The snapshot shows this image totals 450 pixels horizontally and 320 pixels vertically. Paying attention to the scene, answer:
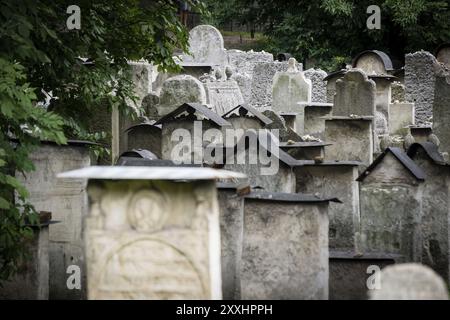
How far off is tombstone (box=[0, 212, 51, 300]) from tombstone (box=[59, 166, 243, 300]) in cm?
300

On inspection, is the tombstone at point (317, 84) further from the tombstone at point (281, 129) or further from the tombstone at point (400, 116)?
the tombstone at point (281, 129)

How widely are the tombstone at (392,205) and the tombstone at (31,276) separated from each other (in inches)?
131

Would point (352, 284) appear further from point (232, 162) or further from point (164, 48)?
point (164, 48)

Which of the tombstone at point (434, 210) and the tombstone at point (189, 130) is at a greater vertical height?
the tombstone at point (189, 130)

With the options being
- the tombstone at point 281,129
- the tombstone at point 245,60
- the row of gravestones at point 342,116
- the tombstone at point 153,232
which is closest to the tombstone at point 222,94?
the row of gravestones at point 342,116

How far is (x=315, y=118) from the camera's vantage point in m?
18.9

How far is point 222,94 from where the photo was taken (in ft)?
60.1

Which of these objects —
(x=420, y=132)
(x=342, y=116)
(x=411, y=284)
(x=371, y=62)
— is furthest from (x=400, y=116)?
(x=411, y=284)

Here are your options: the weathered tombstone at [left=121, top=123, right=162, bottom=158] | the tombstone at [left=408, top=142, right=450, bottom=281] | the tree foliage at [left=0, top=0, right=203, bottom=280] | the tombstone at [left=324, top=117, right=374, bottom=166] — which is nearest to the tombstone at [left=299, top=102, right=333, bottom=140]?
the tombstone at [left=324, top=117, right=374, bottom=166]

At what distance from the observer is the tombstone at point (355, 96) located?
1808 centimetres

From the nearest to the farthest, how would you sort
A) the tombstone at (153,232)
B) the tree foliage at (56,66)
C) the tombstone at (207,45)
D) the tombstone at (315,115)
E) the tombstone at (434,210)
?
the tombstone at (153,232)
the tree foliage at (56,66)
the tombstone at (434,210)
the tombstone at (315,115)
the tombstone at (207,45)
